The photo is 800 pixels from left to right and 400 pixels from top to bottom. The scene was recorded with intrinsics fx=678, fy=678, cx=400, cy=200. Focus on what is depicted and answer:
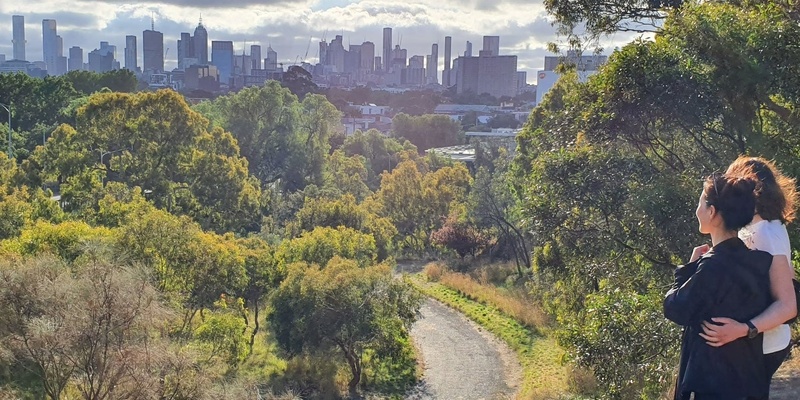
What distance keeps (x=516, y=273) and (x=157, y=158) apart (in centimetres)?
1125

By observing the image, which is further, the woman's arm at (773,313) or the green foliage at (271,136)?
the green foliage at (271,136)

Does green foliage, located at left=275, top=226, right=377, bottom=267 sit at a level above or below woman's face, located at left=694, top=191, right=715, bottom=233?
below

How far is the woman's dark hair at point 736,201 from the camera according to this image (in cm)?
230

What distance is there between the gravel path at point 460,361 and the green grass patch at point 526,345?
23cm

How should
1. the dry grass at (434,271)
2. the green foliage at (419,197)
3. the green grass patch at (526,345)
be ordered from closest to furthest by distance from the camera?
the green grass patch at (526,345)
the dry grass at (434,271)
the green foliage at (419,197)

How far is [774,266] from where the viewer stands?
227cm

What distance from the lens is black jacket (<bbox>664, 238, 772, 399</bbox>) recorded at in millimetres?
2260

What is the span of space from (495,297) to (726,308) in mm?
16372

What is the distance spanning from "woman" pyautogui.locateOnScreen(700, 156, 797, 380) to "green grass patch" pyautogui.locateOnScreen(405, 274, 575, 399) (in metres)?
6.83

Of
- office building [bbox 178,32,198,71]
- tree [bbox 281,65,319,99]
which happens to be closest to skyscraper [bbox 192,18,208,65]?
office building [bbox 178,32,198,71]

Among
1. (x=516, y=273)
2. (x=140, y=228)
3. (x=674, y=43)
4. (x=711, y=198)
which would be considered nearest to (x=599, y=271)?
(x=674, y=43)

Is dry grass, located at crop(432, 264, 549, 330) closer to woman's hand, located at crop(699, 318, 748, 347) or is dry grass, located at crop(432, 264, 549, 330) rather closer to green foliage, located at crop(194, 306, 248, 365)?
green foliage, located at crop(194, 306, 248, 365)

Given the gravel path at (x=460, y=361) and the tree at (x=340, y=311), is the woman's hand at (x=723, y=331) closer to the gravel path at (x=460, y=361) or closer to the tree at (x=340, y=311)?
the tree at (x=340, y=311)

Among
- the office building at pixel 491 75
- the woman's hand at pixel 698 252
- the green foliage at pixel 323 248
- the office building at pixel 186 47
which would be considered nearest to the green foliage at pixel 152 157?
the green foliage at pixel 323 248
